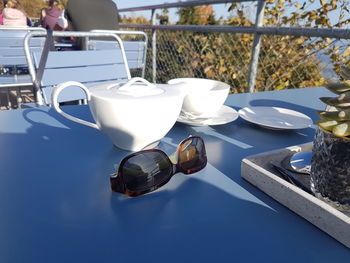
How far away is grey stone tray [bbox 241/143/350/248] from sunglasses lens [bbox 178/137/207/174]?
7cm

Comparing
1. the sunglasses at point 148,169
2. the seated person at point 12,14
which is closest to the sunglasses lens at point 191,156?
the sunglasses at point 148,169

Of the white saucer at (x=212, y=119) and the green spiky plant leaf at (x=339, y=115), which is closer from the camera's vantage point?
the green spiky plant leaf at (x=339, y=115)

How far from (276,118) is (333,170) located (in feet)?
1.20

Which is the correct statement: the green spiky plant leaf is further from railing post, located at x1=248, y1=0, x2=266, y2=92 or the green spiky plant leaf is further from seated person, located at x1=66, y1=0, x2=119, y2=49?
seated person, located at x1=66, y1=0, x2=119, y2=49

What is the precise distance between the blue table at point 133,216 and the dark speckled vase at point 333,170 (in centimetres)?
4

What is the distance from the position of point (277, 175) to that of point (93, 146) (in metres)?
0.31

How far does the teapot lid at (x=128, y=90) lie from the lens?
17.0 inches

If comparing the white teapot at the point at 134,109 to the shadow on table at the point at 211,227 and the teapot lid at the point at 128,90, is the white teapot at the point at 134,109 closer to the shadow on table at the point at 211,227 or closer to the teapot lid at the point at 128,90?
the teapot lid at the point at 128,90

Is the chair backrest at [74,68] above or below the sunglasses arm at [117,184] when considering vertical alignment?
above

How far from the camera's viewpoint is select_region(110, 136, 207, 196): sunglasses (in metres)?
0.37

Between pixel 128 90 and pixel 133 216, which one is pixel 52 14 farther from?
pixel 133 216

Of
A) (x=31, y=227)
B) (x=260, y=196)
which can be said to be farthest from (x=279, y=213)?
(x=31, y=227)

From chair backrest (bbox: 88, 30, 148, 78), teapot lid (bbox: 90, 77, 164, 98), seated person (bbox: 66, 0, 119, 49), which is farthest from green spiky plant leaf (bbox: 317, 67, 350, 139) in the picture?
seated person (bbox: 66, 0, 119, 49)

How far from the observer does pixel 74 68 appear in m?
1.11
